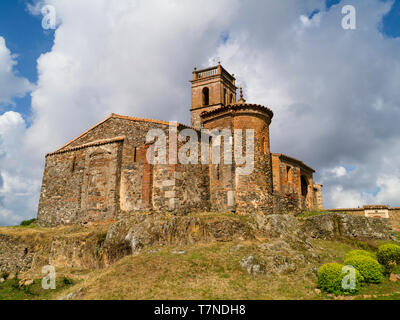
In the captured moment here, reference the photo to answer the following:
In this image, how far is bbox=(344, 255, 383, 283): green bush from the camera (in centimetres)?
1259

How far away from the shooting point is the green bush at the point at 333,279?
11.7 metres

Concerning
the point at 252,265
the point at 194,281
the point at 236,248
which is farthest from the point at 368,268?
the point at 194,281

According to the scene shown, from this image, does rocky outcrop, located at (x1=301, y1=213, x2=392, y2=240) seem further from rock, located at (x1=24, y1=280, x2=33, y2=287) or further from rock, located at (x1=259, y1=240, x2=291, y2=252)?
rock, located at (x1=24, y1=280, x2=33, y2=287)

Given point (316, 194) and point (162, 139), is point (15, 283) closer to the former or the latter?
point (162, 139)

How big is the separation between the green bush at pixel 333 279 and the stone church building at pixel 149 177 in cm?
840

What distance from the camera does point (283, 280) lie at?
1325 centimetres

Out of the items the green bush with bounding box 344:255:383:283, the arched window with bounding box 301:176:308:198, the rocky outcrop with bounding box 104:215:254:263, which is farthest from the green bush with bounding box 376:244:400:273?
the arched window with bounding box 301:176:308:198

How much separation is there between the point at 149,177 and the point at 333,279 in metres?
12.6

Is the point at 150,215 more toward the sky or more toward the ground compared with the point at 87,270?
more toward the sky

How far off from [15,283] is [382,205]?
30392 millimetres

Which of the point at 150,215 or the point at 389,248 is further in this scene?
the point at 150,215

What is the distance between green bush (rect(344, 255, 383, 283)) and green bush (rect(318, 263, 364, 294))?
436mm

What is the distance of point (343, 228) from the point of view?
2100cm
